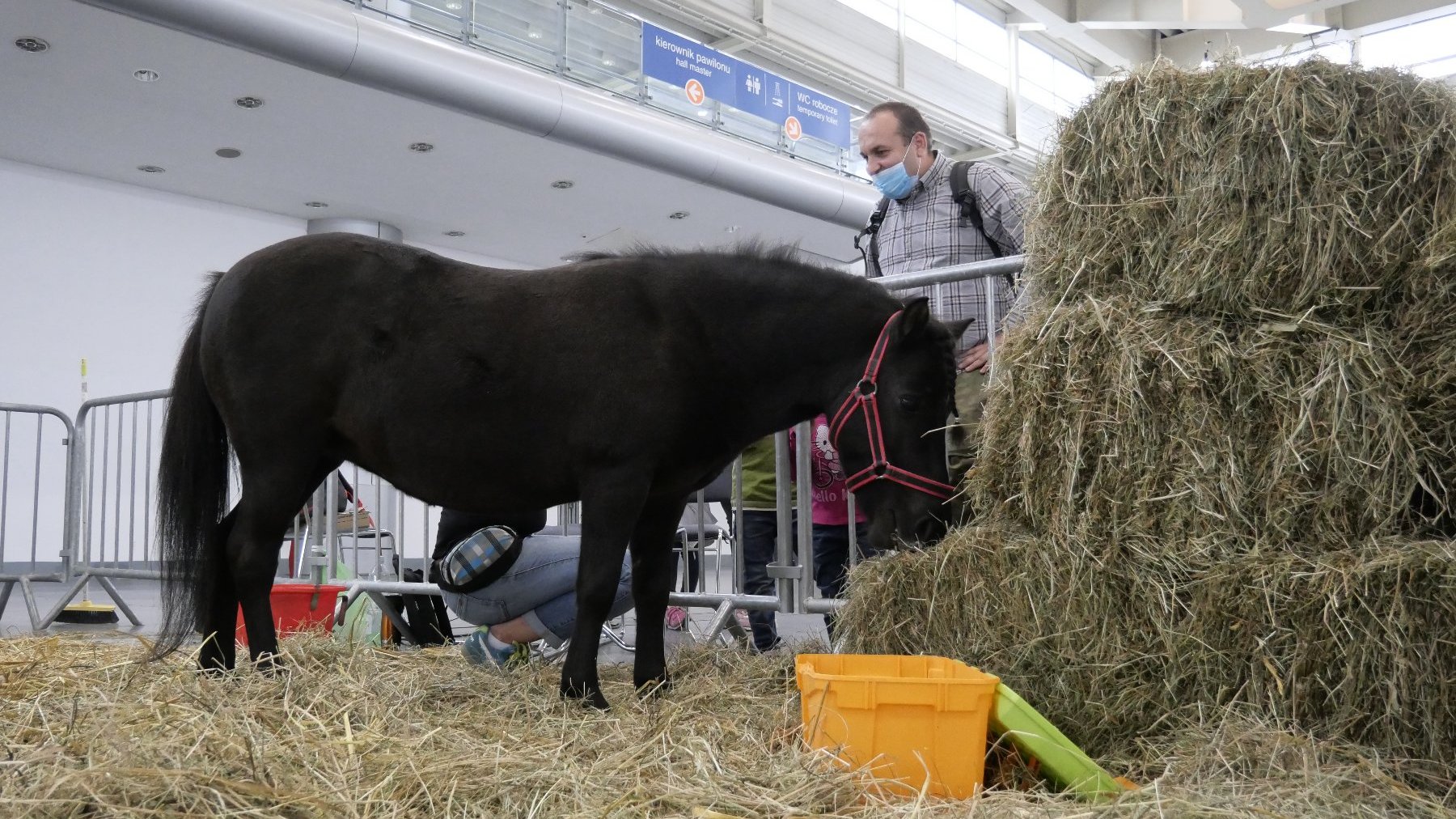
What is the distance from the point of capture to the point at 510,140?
1158 cm

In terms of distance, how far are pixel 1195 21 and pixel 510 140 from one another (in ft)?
25.5

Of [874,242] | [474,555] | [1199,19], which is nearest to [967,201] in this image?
[874,242]

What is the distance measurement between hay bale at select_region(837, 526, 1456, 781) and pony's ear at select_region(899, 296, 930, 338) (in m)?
0.60

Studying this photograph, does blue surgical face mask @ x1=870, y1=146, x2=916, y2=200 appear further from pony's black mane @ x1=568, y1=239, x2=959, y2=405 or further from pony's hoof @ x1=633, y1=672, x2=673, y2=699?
pony's hoof @ x1=633, y1=672, x2=673, y2=699

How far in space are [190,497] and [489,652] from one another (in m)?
1.28

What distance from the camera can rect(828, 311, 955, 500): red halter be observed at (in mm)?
3061

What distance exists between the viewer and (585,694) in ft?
10.00

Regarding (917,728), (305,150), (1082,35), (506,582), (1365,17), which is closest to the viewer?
(917,728)

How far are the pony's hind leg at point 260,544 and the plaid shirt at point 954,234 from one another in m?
2.26

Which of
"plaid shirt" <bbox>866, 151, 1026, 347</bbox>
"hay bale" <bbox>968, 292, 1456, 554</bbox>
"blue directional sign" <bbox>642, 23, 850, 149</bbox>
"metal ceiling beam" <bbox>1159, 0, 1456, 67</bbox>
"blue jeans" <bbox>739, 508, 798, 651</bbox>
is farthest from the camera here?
"metal ceiling beam" <bbox>1159, 0, 1456, 67</bbox>

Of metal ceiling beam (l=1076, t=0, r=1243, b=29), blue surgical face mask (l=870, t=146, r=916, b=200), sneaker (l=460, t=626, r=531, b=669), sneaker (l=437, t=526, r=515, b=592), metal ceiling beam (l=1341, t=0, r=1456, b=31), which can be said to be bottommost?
sneaker (l=460, t=626, r=531, b=669)

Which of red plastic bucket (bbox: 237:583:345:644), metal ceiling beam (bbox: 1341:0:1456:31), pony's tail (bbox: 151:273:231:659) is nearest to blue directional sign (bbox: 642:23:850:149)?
metal ceiling beam (bbox: 1341:0:1456:31)

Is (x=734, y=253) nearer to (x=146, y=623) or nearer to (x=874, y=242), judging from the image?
(x=874, y=242)

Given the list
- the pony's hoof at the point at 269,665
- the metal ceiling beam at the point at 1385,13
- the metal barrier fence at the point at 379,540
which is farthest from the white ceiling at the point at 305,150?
the metal ceiling beam at the point at 1385,13
